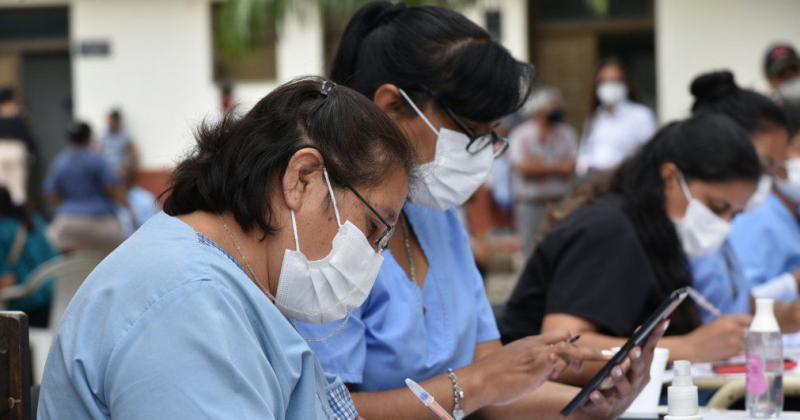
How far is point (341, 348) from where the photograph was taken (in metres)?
2.40

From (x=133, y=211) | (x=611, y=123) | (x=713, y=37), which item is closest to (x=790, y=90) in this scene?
(x=611, y=123)

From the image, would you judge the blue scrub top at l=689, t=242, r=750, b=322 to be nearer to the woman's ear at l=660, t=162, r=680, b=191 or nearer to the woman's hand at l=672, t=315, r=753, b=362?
the woman's ear at l=660, t=162, r=680, b=191

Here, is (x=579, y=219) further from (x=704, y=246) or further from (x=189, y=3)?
(x=189, y=3)

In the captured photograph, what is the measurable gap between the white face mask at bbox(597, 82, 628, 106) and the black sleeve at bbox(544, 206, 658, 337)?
20.9 feet

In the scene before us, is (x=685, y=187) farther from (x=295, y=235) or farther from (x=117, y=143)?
(x=117, y=143)

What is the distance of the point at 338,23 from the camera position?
45.9 ft

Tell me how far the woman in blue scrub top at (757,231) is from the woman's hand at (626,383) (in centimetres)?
115

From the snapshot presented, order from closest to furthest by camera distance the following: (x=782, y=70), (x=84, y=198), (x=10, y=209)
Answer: (x=10, y=209), (x=782, y=70), (x=84, y=198)

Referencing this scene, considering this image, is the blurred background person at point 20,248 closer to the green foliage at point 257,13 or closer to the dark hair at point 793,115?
the green foliage at point 257,13

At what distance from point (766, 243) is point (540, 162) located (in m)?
5.16

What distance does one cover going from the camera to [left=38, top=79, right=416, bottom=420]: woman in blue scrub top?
5.16 feet

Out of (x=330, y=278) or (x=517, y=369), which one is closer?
(x=330, y=278)

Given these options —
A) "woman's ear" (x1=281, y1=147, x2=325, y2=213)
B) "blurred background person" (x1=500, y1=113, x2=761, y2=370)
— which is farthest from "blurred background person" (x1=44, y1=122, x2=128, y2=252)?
"woman's ear" (x1=281, y1=147, x2=325, y2=213)

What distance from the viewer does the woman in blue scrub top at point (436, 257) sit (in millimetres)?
2436
